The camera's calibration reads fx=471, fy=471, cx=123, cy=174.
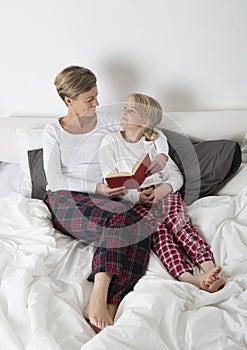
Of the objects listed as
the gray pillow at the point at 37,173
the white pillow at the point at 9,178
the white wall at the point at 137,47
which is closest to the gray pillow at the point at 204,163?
the white wall at the point at 137,47

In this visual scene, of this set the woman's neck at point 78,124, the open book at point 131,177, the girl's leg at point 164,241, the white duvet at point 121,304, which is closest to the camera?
the white duvet at point 121,304

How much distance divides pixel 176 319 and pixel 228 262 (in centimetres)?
39

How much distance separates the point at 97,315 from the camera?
1435 mm

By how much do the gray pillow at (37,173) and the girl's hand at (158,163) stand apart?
1.73 feet

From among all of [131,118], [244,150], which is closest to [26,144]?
[131,118]

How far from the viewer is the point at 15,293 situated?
4.73ft

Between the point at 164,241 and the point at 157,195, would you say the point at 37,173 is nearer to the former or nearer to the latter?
the point at 157,195

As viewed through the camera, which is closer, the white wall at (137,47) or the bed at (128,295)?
the bed at (128,295)

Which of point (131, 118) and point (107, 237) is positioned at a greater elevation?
point (131, 118)

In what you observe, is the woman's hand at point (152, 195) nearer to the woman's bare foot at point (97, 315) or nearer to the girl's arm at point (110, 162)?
the girl's arm at point (110, 162)

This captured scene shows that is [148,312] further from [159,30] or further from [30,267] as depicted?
[159,30]

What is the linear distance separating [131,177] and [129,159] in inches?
4.2

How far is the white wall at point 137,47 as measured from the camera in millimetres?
2242

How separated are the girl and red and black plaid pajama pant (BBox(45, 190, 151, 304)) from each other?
3.0 inches
